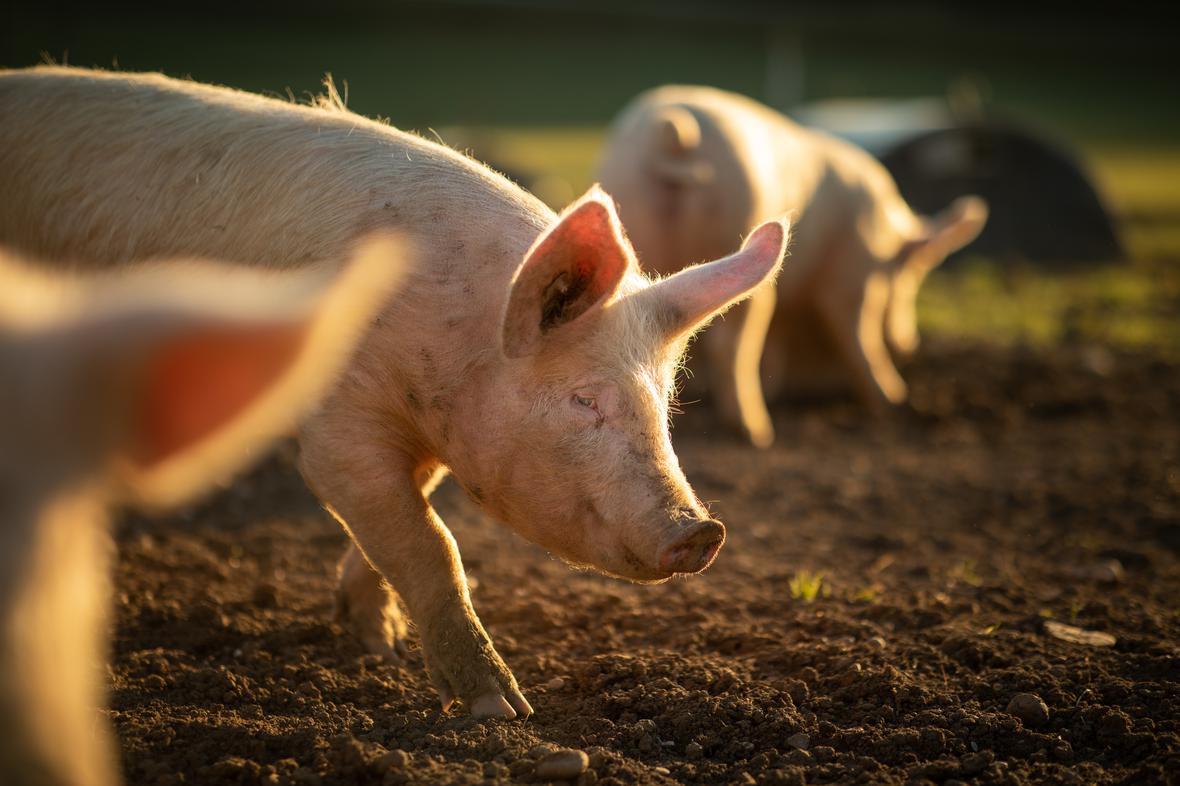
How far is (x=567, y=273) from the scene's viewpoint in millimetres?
3086

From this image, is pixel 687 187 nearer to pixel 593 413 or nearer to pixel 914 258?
pixel 914 258

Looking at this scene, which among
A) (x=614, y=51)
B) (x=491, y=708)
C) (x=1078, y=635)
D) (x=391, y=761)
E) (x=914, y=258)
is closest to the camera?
(x=391, y=761)

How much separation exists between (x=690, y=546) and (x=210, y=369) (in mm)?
1679

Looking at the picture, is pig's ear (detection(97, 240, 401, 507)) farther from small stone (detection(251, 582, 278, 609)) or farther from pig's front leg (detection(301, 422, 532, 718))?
small stone (detection(251, 582, 278, 609))

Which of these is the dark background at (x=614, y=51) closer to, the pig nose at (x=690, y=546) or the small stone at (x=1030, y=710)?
the pig nose at (x=690, y=546)

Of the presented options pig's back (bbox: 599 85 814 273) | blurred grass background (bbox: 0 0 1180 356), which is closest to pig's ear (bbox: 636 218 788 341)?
pig's back (bbox: 599 85 814 273)

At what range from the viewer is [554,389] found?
3.21 metres

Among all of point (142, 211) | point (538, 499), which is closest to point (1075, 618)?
point (538, 499)

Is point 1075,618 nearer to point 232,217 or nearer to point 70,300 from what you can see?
point 232,217

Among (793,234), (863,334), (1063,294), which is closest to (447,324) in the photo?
(793,234)

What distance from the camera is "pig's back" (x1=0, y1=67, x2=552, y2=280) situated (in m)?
3.55

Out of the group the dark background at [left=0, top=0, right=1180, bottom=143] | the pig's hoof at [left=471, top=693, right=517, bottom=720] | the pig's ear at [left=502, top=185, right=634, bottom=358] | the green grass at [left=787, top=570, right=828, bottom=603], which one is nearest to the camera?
the pig's ear at [left=502, top=185, right=634, bottom=358]

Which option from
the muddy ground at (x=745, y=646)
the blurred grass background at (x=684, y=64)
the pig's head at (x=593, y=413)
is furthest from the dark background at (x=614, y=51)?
the pig's head at (x=593, y=413)

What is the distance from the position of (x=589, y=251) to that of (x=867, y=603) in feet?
6.26
